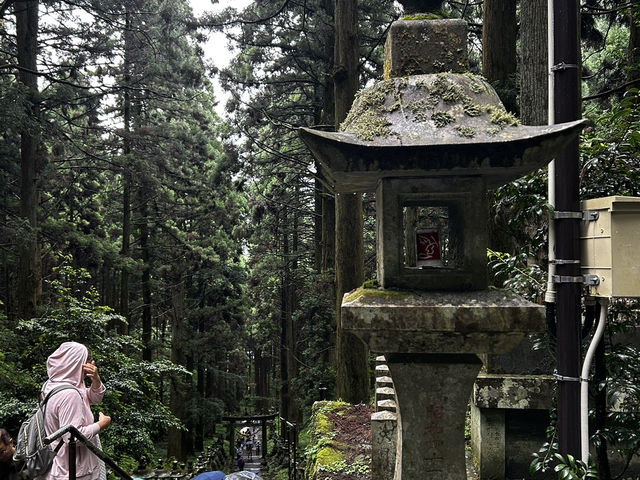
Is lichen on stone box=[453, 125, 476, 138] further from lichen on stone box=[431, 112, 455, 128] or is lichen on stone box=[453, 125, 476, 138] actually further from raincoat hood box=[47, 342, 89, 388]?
raincoat hood box=[47, 342, 89, 388]

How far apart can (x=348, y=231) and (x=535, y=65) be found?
17.0 ft

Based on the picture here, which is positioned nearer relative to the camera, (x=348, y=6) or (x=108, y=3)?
(x=348, y=6)

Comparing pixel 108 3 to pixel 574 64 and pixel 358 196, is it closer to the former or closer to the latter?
pixel 358 196

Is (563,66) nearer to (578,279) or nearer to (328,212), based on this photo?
(578,279)

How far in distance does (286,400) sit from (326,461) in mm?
17088

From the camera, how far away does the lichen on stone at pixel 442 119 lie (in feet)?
10.6

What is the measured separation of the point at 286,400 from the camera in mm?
22703

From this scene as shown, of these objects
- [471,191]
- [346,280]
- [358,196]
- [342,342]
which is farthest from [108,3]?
[471,191]

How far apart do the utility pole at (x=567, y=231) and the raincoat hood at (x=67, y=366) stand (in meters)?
3.47

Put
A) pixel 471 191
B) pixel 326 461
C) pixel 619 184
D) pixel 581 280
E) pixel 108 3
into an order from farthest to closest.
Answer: pixel 108 3 → pixel 326 461 → pixel 619 184 → pixel 471 191 → pixel 581 280

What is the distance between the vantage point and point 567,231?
10.6ft

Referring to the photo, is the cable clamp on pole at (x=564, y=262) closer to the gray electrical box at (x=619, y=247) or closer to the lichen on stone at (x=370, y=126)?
the gray electrical box at (x=619, y=247)

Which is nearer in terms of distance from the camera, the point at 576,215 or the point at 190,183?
the point at 576,215

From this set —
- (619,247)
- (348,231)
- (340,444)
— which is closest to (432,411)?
(619,247)
